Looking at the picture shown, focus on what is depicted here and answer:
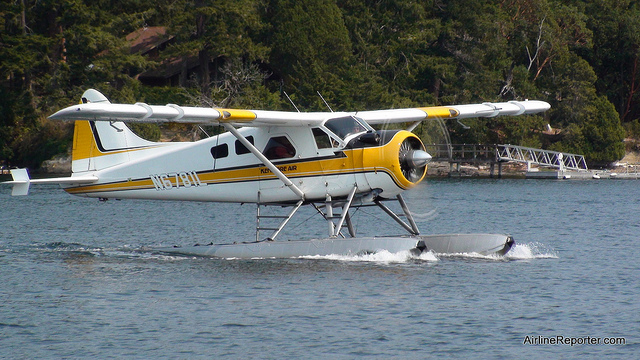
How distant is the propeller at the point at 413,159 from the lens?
1405 cm

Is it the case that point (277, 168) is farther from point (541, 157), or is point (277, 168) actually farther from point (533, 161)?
point (541, 157)

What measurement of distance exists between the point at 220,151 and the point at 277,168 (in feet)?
4.27

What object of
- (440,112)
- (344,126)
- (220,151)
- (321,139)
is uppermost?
(440,112)

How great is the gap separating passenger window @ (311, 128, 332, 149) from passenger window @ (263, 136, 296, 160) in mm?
541

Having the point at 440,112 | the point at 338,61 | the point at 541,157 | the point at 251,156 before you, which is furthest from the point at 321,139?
the point at 541,157

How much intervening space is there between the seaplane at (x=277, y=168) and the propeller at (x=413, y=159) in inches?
0.7

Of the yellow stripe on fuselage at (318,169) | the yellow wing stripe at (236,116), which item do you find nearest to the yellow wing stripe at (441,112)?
the yellow stripe on fuselage at (318,169)

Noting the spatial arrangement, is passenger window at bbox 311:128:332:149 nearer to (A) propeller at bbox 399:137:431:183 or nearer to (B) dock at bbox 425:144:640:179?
(A) propeller at bbox 399:137:431:183

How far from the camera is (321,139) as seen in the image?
49.3ft

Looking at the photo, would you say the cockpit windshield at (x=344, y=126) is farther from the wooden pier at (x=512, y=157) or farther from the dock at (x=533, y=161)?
the wooden pier at (x=512, y=157)

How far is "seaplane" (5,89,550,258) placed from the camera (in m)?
14.3

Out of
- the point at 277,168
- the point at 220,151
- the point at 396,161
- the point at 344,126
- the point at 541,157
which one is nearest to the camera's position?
the point at 396,161

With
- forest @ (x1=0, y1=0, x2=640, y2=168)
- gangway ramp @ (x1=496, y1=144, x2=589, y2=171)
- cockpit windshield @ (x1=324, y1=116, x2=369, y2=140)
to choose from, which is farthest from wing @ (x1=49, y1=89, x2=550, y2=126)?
gangway ramp @ (x1=496, y1=144, x2=589, y2=171)

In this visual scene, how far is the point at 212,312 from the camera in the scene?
12.0 m
